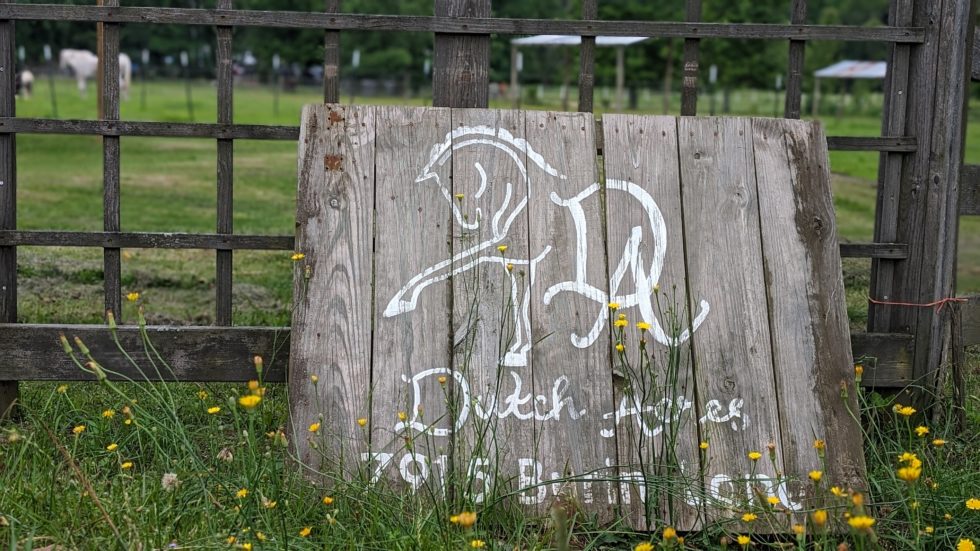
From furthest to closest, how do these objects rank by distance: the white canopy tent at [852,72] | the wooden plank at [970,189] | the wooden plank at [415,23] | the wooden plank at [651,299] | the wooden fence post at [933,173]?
the white canopy tent at [852,72] < the wooden plank at [970,189] < the wooden fence post at [933,173] < the wooden plank at [415,23] < the wooden plank at [651,299]

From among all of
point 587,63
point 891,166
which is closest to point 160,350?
point 587,63

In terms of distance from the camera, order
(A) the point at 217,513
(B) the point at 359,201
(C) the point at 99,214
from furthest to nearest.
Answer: (C) the point at 99,214 < (B) the point at 359,201 < (A) the point at 217,513

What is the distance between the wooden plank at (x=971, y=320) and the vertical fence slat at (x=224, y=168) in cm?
306

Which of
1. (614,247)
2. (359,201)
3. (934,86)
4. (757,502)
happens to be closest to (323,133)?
(359,201)

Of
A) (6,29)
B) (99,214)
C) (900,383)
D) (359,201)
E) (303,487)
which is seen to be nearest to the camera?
(303,487)

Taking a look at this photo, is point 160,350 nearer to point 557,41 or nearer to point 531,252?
point 531,252

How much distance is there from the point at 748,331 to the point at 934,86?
1.40 m

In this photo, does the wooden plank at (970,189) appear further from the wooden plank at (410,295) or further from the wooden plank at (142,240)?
the wooden plank at (142,240)

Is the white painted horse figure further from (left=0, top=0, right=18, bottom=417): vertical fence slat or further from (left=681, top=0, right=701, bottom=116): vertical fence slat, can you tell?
(left=0, top=0, right=18, bottom=417): vertical fence slat

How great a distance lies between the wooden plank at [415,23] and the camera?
3.89 meters

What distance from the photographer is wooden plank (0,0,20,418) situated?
3963 millimetres

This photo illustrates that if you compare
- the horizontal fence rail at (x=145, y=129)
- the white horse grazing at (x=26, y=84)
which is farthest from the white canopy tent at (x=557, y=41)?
the white horse grazing at (x=26, y=84)

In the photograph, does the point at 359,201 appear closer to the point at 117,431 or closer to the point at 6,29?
the point at 117,431

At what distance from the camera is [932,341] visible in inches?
167
